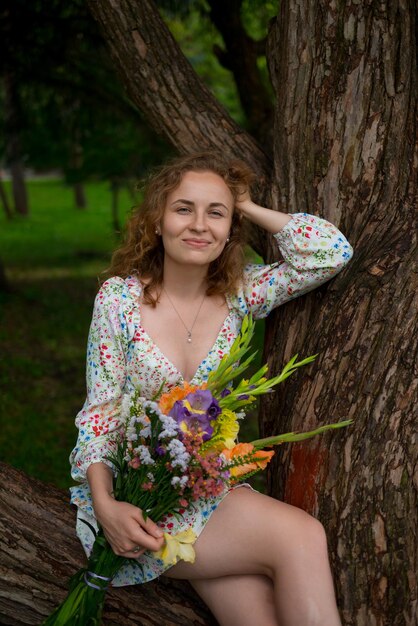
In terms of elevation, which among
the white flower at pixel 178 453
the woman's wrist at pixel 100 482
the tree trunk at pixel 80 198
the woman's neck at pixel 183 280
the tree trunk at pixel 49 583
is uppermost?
the woman's neck at pixel 183 280

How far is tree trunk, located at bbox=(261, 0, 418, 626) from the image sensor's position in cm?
269

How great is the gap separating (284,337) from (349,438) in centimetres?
61

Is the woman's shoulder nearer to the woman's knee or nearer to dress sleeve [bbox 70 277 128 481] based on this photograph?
dress sleeve [bbox 70 277 128 481]

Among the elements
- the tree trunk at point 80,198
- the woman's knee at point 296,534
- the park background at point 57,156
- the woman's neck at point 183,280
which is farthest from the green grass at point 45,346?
the tree trunk at point 80,198

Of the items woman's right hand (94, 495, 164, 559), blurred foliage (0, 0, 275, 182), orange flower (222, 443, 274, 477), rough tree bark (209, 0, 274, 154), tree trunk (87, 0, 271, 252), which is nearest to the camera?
woman's right hand (94, 495, 164, 559)

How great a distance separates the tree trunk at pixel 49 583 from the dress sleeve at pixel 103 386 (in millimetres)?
230

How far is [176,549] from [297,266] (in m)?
1.15

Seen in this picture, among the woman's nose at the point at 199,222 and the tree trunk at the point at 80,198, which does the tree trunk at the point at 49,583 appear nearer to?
the woman's nose at the point at 199,222

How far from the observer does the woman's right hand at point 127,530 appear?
2.51m

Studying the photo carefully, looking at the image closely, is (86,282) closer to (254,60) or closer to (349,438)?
(254,60)

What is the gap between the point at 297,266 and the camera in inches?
123

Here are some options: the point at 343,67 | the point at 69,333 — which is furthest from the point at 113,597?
the point at 69,333

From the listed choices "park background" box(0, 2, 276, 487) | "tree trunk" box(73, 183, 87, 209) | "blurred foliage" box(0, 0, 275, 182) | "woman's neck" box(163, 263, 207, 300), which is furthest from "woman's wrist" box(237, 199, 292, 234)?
"tree trunk" box(73, 183, 87, 209)

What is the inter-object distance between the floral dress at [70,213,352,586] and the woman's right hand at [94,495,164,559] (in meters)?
0.15
